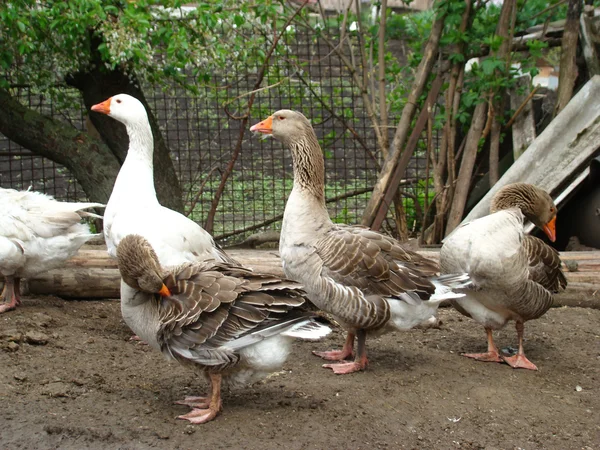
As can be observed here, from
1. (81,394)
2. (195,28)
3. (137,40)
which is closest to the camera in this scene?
(81,394)

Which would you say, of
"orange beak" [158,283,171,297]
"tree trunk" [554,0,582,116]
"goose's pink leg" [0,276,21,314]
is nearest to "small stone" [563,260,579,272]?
"tree trunk" [554,0,582,116]

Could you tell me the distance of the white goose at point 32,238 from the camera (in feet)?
18.4

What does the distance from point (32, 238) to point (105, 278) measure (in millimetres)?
786

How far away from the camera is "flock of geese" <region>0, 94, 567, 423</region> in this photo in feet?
12.4

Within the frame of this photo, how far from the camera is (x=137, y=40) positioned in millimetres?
6332

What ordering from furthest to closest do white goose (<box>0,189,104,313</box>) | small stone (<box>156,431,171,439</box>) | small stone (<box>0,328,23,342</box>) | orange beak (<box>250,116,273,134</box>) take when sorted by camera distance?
white goose (<box>0,189,104,313</box>) → orange beak (<box>250,116,273,134</box>) → small stone (<box>0,328,23,342</box>) → small stone (<box>156,431,171,439</box>)

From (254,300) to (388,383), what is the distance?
1226 mm

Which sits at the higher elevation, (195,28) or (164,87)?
(195,28)

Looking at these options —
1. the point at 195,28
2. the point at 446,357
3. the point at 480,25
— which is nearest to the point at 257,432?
the point at 446,357

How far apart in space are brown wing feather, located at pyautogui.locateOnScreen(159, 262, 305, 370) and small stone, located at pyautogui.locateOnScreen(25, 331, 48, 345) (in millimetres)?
1516

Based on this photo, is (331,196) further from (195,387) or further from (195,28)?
(195,387)

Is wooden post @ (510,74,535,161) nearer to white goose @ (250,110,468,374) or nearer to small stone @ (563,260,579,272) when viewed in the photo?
small stone @ (563,260,579,272)

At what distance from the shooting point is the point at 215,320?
148 inches

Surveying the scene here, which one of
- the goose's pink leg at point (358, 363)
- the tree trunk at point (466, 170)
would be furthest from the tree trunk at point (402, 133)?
the goose's pink leg at point (358, 363)
